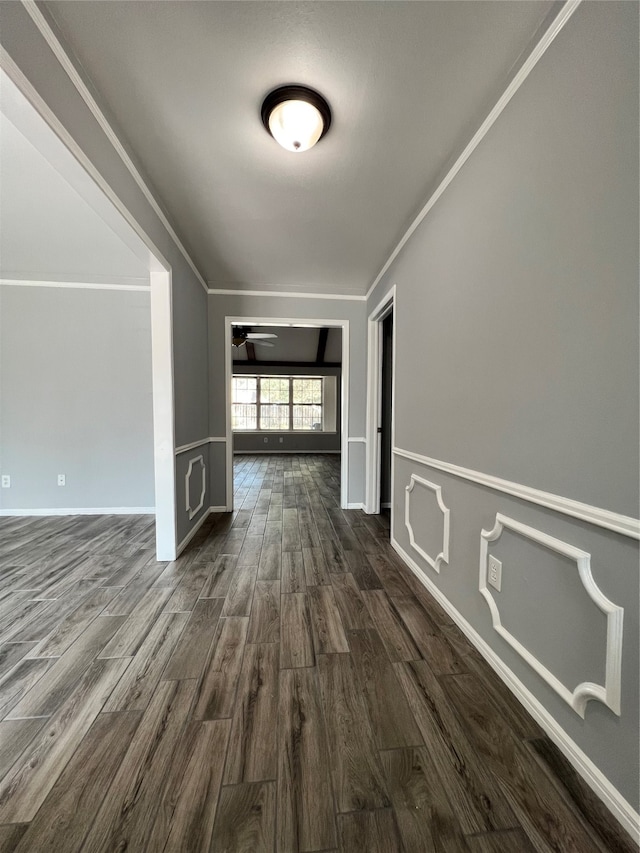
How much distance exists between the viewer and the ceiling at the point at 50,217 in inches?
51.1

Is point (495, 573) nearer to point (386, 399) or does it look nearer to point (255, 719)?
point (255, 719)

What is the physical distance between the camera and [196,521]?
3.18 metres

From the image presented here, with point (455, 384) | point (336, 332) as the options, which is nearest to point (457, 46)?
point (455, 384)

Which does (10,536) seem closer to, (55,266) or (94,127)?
(55,266)

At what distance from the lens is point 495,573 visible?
1437mm

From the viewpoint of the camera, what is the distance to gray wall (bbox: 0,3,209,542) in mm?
1096

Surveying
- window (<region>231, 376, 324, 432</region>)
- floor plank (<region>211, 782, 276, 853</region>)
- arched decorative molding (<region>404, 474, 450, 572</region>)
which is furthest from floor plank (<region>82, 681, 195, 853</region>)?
window (<region>231, 376, 324, 432</region>)

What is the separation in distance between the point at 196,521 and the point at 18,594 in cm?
134

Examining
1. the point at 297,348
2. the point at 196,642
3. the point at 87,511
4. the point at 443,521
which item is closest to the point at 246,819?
the point at 196,642

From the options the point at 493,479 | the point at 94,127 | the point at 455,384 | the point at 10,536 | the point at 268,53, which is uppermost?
the point at 268,53

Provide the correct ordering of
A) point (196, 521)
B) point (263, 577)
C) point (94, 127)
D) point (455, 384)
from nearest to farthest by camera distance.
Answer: point (94, 127) < point (455, 384) < point (263, 577) < point (196, 521)

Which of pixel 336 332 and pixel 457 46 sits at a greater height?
pixel 336 332

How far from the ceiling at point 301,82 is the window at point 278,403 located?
7004 millimetres

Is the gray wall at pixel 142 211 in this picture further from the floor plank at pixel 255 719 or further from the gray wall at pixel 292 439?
the gray wall at pixel 292 439
